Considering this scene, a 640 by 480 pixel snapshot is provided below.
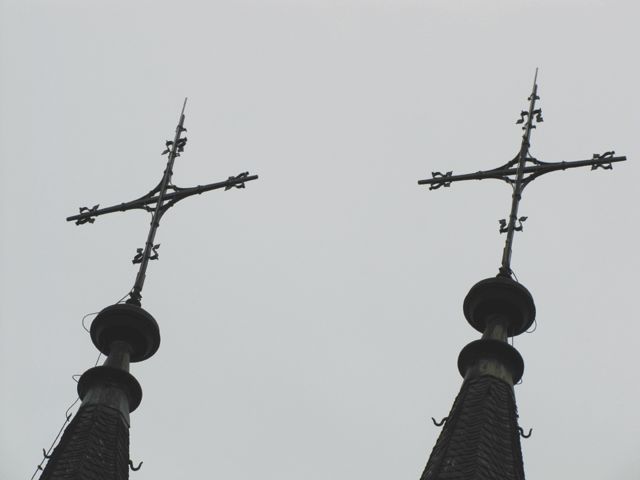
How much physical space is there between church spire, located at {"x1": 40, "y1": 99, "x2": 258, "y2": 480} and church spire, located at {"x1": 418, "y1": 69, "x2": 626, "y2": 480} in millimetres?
4319

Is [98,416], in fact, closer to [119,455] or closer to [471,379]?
[119,455]

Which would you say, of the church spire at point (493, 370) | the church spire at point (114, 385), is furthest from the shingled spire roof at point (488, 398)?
the church spire at point (114, 385)

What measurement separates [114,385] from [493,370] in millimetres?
5714

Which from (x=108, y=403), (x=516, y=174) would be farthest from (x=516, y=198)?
(x=108, y=403)

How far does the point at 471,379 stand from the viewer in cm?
2420

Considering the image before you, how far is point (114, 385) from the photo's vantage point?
25.9m

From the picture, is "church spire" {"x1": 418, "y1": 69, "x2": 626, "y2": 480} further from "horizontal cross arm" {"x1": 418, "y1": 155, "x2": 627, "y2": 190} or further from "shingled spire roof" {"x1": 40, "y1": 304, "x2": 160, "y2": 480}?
"shingled spire roof" {"x1": 40, "y1": 304, "x2": 160, "y2": 480}

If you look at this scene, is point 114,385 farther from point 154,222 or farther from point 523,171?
point 523,171

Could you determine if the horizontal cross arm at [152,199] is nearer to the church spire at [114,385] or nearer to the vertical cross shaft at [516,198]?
the church spire at [114,385]

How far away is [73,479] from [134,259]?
5.41 m

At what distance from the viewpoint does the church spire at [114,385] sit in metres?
24.2

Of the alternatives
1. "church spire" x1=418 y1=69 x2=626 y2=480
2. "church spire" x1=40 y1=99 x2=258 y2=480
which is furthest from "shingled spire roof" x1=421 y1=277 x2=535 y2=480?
"church spire" x1=40 y1=99 x2=258 y2=480

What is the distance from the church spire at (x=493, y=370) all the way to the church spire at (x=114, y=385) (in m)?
4.32

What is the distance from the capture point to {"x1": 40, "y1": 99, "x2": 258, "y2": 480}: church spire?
952 inches
